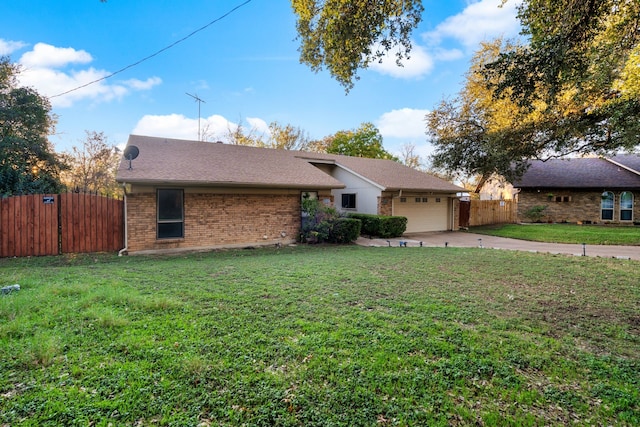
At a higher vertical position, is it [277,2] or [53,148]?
[277,2]

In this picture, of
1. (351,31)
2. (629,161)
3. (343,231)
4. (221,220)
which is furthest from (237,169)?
(629,161)

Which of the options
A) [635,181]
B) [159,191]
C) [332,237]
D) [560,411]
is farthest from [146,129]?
[635,181]

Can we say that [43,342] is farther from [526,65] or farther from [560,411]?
[526,65]

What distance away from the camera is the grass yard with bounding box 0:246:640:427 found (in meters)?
2.36

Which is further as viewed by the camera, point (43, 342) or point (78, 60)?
point (78, 60)

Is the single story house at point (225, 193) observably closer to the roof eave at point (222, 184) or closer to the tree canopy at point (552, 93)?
the roof eave at point (222, 184)

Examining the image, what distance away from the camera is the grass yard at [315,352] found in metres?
2.36

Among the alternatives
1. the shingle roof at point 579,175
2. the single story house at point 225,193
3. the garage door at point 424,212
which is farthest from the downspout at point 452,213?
the shingle roof at point 579,175

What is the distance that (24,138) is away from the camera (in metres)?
12.8

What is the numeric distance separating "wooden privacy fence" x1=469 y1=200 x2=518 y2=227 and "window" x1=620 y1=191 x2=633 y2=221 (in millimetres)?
6158

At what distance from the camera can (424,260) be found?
885 cm

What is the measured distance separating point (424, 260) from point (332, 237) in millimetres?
4483

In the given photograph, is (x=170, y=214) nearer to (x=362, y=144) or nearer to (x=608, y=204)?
(x=362, y=144)

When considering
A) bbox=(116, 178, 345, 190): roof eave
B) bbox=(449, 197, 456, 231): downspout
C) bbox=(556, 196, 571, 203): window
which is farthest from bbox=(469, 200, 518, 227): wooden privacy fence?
bbox=(116, 178, 345, 190): roof eave
